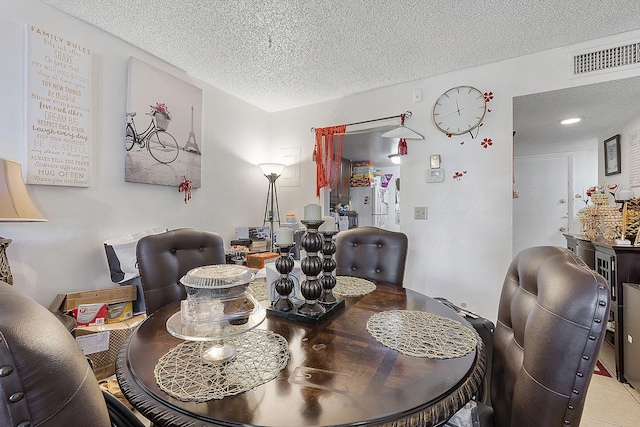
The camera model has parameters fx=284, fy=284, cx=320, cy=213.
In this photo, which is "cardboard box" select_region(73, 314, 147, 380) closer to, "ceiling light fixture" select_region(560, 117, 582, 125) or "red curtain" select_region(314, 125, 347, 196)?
"red curtain" select_region(314, 125, 347, 196)

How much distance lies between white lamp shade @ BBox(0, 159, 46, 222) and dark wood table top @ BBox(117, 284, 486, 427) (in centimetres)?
108

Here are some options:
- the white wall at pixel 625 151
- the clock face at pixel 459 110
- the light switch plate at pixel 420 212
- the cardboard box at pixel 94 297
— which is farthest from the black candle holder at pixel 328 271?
the white wall at pixel 625 151

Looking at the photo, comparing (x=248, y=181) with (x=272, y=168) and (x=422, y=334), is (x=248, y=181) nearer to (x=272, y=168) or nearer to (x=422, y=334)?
(x=272, y=168)

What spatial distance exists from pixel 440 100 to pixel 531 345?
8.50ft

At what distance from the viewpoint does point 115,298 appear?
6.73ft

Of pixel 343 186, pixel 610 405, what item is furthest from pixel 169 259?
pixel 343 186

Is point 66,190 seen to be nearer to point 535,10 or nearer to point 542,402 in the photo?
point 542,402

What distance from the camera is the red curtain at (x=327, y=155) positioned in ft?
11.0

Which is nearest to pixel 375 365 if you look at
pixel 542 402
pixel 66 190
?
pixel 542 402

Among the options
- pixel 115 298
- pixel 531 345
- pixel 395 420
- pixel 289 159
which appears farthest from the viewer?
pixel 289 159

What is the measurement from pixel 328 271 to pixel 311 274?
0.19 metres

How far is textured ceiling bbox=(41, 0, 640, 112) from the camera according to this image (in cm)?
184

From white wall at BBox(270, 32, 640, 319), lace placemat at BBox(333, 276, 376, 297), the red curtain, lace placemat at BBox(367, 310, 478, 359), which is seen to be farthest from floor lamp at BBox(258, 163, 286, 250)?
lace placemat at BBox(367, 310, 478, 359)

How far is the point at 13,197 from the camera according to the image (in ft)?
4.83
